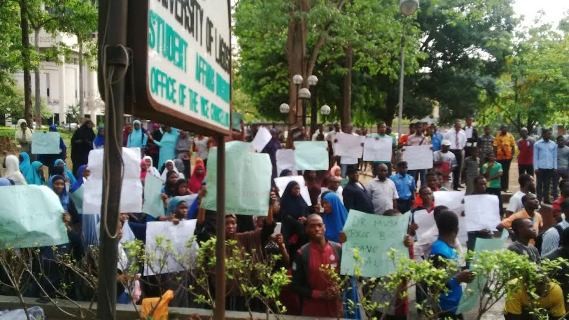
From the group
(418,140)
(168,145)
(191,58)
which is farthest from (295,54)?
(191,58)

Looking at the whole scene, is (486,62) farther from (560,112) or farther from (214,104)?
(214,104)

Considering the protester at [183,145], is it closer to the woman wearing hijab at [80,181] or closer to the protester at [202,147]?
the protester at [202,147]

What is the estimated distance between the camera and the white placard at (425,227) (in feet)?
20.7

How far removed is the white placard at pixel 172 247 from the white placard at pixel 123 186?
489mm

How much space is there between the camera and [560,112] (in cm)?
2842

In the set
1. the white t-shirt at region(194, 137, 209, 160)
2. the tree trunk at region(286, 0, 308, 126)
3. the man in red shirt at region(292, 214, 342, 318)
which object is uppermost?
the tree trunk at region(286, 0, 308, 126)

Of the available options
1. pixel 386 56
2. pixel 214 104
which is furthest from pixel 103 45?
pixel 386 56

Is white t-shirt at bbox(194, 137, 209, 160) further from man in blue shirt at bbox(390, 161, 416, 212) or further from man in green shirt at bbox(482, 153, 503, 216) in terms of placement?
man in green shirt at bbox(482, 153, 503, 216)

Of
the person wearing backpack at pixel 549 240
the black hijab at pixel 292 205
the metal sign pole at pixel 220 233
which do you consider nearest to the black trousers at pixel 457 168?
the black hijab at pixel 292 205

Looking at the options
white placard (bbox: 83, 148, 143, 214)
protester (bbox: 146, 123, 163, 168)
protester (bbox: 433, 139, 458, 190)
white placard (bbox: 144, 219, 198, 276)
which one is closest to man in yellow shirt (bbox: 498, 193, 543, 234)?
white placard (bbox: 144, 219, 198, 276)

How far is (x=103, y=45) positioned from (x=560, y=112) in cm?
2980

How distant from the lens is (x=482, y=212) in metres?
6.70

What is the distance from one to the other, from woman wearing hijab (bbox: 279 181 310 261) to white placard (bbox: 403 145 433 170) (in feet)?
13.5

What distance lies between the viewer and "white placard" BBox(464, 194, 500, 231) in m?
6.68
